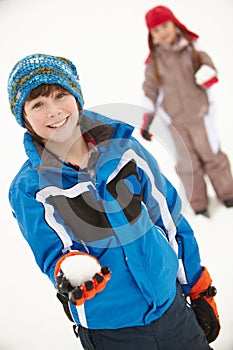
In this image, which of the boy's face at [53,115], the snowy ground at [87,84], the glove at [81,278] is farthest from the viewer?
the snowy ground at [87,84]

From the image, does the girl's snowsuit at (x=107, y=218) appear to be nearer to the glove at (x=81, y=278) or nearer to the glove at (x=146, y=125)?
the glove at (x=81, y=278)

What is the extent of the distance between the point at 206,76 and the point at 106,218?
546mm

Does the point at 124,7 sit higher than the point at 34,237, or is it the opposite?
the point at 124,7

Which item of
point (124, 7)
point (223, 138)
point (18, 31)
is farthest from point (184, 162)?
point (18, 31)

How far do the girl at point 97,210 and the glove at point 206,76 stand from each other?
40cm

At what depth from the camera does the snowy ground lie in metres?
1.01

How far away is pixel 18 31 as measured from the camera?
100 centimetres

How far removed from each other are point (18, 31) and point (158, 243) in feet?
1.97

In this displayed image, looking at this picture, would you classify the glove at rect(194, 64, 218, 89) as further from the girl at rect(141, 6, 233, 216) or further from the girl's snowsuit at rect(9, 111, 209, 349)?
the girl's snowsuit at rect(9, 111, 209, 349)

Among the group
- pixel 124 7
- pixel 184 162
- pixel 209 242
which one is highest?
pixel 124 7

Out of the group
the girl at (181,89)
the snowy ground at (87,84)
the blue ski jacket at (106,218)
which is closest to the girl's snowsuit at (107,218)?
the blue ski jacket at (106,218)

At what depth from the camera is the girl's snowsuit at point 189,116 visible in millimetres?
1074

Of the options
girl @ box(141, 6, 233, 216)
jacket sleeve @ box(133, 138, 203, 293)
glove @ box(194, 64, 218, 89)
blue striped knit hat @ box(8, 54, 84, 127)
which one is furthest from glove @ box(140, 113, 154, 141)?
blue striped knit hat @ box(8, 54, 84, 127)

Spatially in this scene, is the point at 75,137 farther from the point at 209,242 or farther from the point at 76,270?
the point at 209,242
